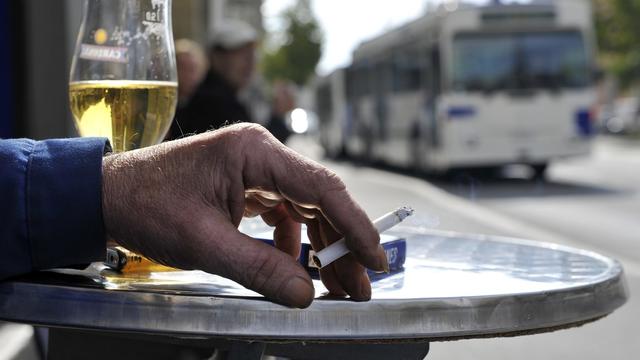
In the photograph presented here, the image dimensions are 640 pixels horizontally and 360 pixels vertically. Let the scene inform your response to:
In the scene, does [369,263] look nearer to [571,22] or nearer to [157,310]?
[157,310]

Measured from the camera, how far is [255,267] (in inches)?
46.6

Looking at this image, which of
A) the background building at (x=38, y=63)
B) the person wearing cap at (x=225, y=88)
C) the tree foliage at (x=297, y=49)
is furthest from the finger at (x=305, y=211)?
the tree foliage at (x=297, y=49)

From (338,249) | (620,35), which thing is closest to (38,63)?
(338,249)

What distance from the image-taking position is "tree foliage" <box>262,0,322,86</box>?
228 feet

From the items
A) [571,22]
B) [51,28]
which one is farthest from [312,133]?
[51,28]

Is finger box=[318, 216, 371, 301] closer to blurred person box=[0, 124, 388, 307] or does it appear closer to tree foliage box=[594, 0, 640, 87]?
blurred person box=[0, 124, 388, 307]

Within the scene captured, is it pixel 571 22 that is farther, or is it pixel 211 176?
pixel 571 22

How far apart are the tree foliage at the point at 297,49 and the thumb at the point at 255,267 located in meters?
67.8

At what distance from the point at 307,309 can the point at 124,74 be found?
71cm

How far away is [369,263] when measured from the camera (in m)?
1.21

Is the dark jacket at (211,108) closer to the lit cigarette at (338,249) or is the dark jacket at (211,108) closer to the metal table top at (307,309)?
the metal table top at (307,309)

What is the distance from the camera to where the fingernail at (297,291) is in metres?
1.19

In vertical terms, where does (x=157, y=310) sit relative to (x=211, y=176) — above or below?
below

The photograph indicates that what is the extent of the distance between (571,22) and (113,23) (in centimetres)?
1780
